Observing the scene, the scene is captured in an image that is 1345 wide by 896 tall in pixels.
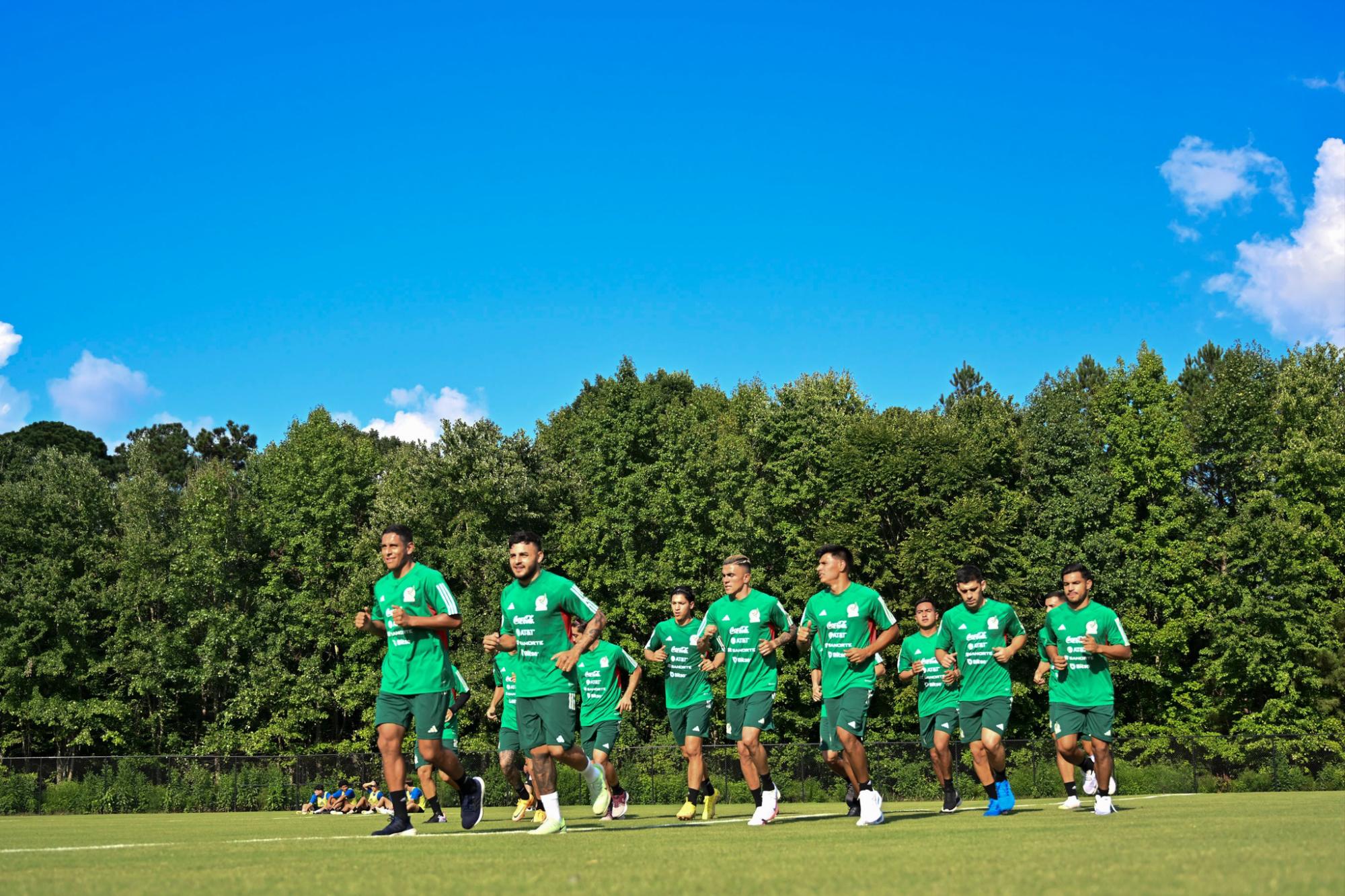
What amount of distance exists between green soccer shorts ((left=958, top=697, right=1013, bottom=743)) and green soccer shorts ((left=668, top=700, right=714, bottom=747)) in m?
3.09

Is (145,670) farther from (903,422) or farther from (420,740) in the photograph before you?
(420,740)

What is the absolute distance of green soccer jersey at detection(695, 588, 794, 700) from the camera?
45.7 feet

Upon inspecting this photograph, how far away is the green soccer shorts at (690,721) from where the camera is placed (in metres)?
15.4

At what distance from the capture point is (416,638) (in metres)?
11.3

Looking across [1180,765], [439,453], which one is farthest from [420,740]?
[439,453]

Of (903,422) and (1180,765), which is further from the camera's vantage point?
(903,422)

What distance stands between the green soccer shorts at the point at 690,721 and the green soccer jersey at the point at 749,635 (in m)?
1.15

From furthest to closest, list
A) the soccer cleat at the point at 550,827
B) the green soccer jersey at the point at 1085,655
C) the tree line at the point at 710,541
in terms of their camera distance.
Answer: the tree line at the point at 710,541
the green soccer jersey at the point at 1085,655
the soccer cleat at the point at 550,827

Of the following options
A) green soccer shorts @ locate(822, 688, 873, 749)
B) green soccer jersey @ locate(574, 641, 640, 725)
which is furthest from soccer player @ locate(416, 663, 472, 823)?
green soccer shorts @ locate(822, 688, 873, 749)

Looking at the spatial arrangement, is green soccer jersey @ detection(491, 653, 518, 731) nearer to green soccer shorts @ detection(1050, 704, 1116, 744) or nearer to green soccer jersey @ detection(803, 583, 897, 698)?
green soccer jersey @ detection(803, 583, 897, 698)

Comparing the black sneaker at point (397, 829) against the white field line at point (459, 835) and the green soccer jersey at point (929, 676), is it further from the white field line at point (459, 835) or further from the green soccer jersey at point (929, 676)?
the green soccer jersey at point (929, 676)

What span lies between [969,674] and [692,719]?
140 inches

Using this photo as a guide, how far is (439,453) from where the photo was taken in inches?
1796

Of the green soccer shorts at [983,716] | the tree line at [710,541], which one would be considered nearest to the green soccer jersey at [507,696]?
the green soccer shorts at [983,716]
